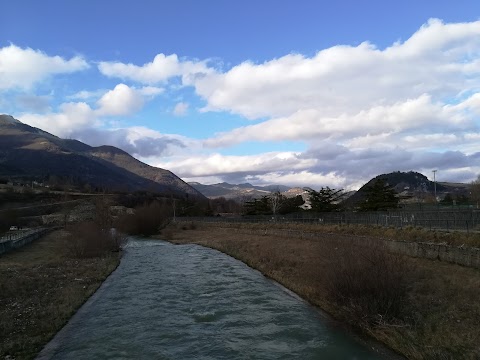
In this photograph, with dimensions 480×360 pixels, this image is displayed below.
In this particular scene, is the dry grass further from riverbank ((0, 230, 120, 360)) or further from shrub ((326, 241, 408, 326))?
riverbank ((0, 230, 120, 360))

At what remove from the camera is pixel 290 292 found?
26.1 metres

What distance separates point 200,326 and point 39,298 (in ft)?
32.0

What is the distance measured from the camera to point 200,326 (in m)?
18.7

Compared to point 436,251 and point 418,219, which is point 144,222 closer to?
point 418,219

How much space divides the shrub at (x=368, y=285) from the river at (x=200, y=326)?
4.06 ft

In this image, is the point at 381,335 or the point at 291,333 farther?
the point at 291,333

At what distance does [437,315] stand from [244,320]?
8161 millimetres

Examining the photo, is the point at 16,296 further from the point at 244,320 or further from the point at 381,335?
the point at 381,335

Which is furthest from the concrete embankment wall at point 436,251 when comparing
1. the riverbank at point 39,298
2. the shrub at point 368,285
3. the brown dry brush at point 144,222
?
the brown dry brush at point 144,222

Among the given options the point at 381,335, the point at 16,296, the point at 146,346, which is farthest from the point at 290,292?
the point at 16,296

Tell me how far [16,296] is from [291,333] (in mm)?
15127

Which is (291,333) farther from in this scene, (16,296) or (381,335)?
(16,296)

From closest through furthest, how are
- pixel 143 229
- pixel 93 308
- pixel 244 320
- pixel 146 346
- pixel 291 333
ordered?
pixel 146 346 < pixel 291 333 < pixel 244 320 < pixel 93 308 < pixel 143 229

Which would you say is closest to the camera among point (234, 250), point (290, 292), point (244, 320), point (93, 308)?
point (244, 320)
